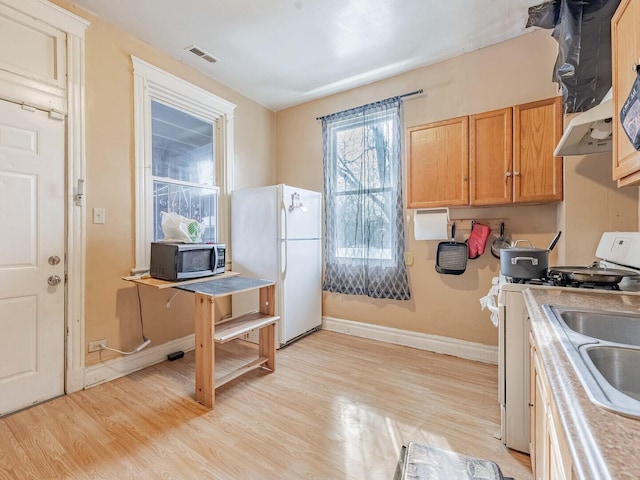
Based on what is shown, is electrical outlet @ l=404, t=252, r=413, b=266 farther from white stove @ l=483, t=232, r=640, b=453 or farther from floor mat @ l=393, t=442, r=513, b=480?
floor mat @ l=393, t=442, r=513, b=480

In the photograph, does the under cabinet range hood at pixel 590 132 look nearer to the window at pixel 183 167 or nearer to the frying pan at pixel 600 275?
the frying pan at pixel 600 275

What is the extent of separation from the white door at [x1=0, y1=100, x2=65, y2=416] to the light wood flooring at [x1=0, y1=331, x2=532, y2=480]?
8.7 inches

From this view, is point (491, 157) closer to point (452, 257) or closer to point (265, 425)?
point (452, 257)

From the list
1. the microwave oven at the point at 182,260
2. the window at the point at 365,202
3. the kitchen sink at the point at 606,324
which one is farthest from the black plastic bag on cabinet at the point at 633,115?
the microwave oven at the point at 182,260

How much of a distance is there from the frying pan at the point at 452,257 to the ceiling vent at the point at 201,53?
279cm

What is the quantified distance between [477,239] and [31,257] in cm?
341

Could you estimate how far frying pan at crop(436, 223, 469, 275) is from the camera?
274cm

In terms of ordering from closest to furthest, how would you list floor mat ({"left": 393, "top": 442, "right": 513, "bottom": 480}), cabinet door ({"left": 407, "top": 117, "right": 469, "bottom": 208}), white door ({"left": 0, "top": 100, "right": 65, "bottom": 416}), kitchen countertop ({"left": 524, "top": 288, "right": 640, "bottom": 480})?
kitchen countertop ({"left": 524, "top": 288, "right": 640, "bottom": 480})
floor mat ({"left": 393, "top": 442, "right": 513, "bottom": 480})
white door ({"left": 0, "top": 100, "right": 65, "bottom": 416})
cabinet door ({"left": 407, "top": 117, "right": 469, "bottom": 208})

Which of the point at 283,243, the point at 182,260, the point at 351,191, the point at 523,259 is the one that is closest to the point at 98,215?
the point at 182,260

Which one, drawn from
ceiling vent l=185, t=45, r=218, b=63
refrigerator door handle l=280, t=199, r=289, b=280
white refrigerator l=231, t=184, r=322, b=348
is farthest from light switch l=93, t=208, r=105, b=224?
ceiling vent l=185, t=45, r=218, b=63

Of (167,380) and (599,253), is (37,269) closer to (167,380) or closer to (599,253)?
(167,380)

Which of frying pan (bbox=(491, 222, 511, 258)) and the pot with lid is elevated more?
frying pan (bbox=(491, 222, 511, 258))

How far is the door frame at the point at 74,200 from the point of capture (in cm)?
215

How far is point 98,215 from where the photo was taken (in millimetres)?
2311
